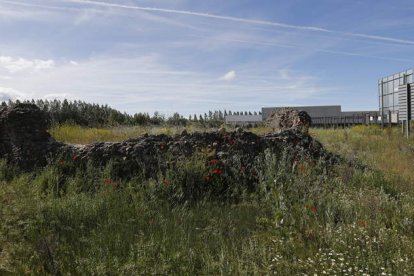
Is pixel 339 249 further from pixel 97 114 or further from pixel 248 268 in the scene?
pixel 97 114

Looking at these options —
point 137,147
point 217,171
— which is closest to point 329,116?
point 137,147

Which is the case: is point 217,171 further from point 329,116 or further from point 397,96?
point 329,116

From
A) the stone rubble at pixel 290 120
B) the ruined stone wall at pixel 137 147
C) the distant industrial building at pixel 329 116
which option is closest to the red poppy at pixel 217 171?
the ruined stone wall at pixel 137 147

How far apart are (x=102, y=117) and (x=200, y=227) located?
1282 centimetres

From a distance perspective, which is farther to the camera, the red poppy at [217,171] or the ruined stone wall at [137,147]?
the ruined stone wall at [137,147]

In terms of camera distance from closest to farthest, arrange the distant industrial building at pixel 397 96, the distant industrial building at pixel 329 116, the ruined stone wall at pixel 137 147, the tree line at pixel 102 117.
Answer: the ruined stone wall at pixel 137 147
the tree line at pixel 102 117
the distant industrial building at pixel 397 96
the distant industrial building at pixel 329 116

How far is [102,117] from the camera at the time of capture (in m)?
17.2

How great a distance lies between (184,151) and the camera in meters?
7.70

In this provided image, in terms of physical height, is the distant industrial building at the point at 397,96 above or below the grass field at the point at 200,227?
above

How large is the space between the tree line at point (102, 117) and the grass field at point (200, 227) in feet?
25.8

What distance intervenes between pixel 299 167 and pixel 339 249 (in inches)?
116

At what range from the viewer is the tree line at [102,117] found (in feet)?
52.1

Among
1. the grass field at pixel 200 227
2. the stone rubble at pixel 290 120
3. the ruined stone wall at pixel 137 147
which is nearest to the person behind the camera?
the grass field at pixel 200 227

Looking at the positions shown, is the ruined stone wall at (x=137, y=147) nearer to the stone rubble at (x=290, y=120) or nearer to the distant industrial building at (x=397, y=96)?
the stone rubble at (x=290, y=120)
